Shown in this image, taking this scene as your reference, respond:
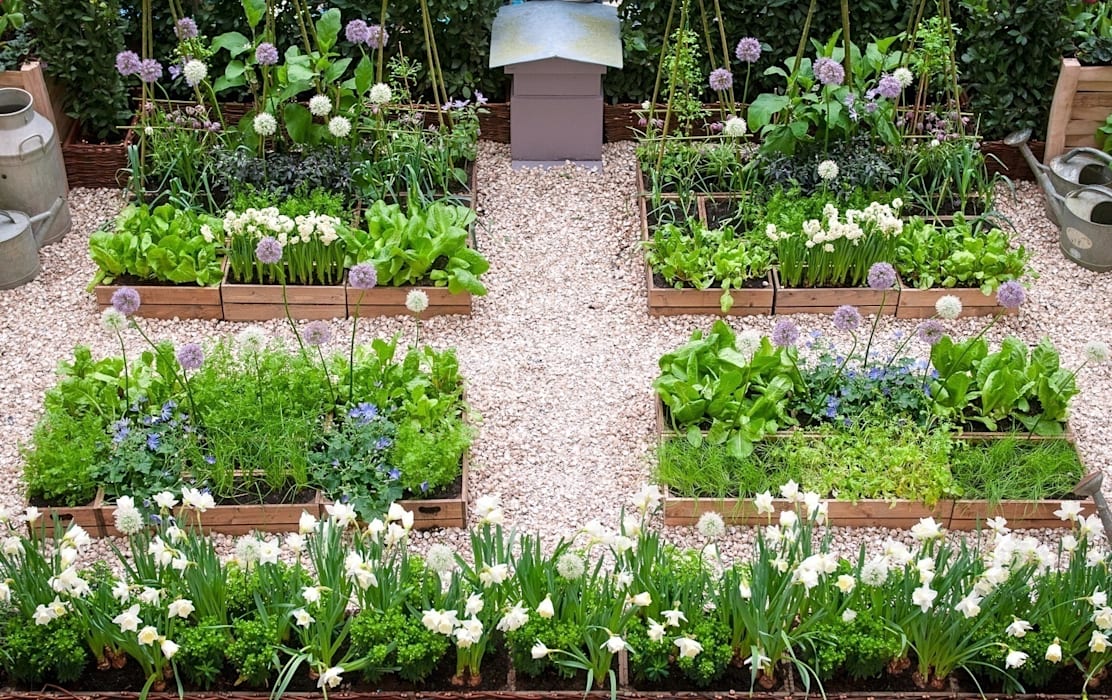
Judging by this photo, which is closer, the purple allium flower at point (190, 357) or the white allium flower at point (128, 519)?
the white allium flower at point (128, 519)

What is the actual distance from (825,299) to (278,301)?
229cm

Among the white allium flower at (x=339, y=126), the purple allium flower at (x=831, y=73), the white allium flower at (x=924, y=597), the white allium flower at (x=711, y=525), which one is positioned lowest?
the white allium flower at (x=924, y=597)

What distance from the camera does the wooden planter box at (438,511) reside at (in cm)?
442

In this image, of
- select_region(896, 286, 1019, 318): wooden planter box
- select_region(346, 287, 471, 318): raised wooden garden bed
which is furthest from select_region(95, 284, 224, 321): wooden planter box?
select_region(896, 286, 1019, 318): wooden planter box

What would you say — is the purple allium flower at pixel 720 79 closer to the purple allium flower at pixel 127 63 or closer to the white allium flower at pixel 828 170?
the white allium flower at pixel 828 170

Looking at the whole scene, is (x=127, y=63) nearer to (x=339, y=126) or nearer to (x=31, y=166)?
(x=31, y=166)

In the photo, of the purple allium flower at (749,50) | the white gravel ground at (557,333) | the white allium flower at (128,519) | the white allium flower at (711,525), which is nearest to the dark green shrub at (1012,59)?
the white gravel ground at (557,333)

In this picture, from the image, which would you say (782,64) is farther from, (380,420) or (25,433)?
(25,433)

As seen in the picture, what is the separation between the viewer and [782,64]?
676 centimetres

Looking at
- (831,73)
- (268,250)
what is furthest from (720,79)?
(268,250)

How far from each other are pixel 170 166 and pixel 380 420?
2.04 m

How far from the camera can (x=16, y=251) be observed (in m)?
5.61

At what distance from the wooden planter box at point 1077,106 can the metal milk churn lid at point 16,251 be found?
4.76 m

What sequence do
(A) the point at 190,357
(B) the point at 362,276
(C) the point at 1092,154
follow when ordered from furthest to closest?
(C) the point at 1092,154 → (B) the point at 362,276 → (A) the point at 190,357
